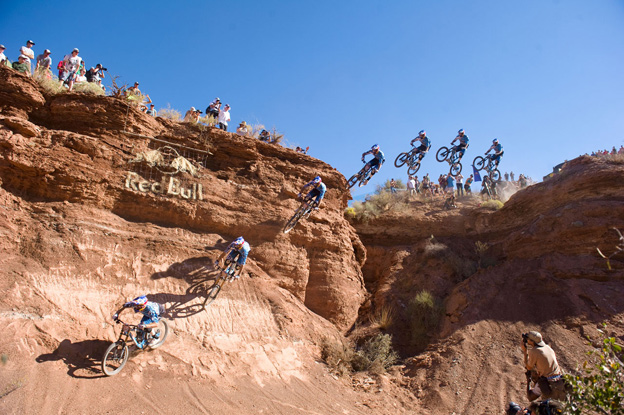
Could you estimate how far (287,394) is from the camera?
38.2 feet

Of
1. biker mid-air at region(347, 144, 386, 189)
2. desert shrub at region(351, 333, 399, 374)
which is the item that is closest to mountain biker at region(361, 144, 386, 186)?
biker mid-air at region(347, 144, 386, 189)

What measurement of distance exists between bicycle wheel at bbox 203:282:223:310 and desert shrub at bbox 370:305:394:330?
7.01 m

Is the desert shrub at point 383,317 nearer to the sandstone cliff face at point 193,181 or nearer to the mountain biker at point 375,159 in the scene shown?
the sandstone cliff face at point 193,181

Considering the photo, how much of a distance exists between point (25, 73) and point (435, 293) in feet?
59.9

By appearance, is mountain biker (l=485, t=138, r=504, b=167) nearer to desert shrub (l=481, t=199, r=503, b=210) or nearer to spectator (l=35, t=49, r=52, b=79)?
desert shrub (l=481, t=199, r=503, b=210)

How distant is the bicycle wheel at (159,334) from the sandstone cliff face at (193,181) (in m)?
4.47

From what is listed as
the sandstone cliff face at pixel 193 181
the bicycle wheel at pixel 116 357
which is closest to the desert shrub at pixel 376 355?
the sandstone cliff face at pixel 193 181

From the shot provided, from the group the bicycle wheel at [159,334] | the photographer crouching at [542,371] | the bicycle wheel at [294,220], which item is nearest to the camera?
the photographer crouching at [542,371]

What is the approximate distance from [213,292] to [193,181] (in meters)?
4.66

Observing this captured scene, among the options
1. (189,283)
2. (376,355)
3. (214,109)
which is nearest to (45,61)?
(214,109)

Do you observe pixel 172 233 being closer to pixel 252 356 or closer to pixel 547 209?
pixel 252 356

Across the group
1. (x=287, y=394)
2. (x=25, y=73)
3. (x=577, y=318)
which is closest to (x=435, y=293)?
(x=577, y=318)

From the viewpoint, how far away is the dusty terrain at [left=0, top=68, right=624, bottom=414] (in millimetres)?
10367

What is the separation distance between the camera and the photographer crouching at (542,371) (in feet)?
27.8
